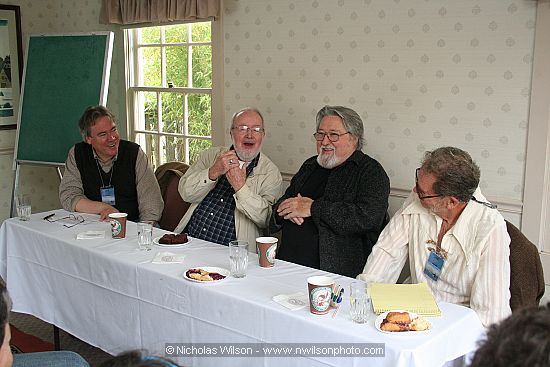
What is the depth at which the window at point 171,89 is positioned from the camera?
4238 mm

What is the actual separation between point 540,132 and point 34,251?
7.62 feet

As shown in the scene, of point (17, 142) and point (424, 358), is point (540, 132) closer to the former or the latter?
point (424, 358)

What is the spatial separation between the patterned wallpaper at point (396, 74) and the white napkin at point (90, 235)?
1253 millimetres

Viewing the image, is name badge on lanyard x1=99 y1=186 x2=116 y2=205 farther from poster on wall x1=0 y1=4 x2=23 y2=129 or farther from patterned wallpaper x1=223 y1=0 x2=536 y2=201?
poster on wall x1=0 y1=4 x2=23 y2=129

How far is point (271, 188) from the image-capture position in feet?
10.1

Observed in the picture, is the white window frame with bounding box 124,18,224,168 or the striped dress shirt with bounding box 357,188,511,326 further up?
the white window frame with bounding box 124,18,224,168

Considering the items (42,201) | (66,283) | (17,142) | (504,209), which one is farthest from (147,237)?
(42,201)

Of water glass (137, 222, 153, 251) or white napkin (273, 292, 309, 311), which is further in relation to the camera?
water glass (137, 222, 153, 251)

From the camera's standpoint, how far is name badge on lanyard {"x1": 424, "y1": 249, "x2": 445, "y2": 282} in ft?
7.18

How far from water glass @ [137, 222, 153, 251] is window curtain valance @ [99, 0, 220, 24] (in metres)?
1.80

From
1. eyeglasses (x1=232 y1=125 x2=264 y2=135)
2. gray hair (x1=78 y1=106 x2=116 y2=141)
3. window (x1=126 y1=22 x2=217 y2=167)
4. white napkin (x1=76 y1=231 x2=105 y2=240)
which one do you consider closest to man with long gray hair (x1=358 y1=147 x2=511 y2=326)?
eyeglasses (x1=232 y1=125 x2=264 y2=135)

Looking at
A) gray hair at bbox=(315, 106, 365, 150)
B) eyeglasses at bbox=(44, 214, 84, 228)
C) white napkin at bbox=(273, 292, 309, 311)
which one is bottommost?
white napkin at bbox=(273, 292, 309, 311)

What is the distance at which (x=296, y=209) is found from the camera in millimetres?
2748

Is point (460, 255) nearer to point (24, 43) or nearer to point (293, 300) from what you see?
point (293, 300)
